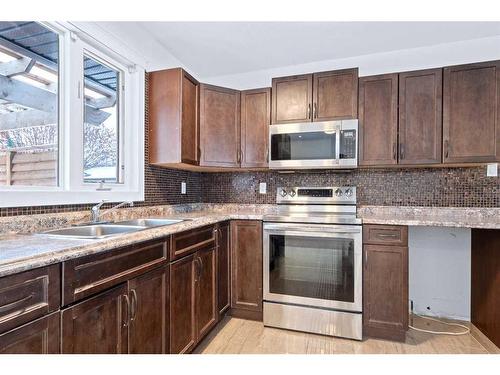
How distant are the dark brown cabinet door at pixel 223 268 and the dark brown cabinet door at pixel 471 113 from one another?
1.85m

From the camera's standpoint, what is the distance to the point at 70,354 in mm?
994

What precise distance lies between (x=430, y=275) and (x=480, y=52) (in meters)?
2.01

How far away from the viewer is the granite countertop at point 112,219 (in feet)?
3.10

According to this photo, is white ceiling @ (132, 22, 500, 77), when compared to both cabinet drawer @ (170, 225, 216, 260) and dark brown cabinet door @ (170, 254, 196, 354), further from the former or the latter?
dark brown cabinet door @ (170, 254, 196, 354)

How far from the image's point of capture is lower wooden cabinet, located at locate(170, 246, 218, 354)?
1.62 meters

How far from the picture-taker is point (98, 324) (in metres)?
1.12

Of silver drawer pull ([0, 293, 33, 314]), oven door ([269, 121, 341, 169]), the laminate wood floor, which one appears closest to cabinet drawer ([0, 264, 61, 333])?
silver drawer pull ([0, 293, 33, 314])

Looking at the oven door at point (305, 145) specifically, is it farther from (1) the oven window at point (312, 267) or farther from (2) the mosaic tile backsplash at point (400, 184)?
(1) the oven window at point (312, 267)

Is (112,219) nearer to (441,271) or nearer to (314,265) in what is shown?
(314,265)

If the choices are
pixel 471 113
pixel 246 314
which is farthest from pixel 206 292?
pixel 471 113

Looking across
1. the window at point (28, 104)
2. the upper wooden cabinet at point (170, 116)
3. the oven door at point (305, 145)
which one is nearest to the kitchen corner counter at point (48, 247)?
the window at point (28, 104)

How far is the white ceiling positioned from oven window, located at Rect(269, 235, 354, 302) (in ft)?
5.57
